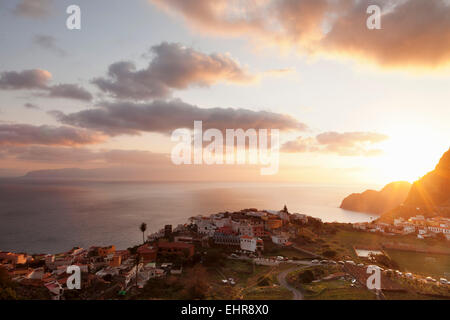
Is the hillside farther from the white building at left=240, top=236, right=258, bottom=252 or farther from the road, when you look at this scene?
the road

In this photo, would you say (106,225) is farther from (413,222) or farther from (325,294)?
(413,222)

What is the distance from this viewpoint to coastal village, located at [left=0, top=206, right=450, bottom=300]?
19312mm

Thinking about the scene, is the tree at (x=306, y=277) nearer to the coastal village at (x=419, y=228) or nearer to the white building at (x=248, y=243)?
the white building at (x=248, y=243)

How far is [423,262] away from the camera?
3161 cm

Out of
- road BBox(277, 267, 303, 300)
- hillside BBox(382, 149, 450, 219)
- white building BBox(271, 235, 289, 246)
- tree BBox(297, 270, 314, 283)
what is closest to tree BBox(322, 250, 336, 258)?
white building BBox(271, 235, 289, 246)

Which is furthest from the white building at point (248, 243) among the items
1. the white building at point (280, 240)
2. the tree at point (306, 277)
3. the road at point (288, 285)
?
the tree at point (306, 277)

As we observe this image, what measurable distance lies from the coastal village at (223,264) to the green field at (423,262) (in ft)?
4.88

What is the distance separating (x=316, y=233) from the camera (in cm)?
4044

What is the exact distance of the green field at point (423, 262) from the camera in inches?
1093

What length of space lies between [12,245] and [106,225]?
1909 cm

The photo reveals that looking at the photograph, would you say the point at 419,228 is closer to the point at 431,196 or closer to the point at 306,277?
the point at 431,196

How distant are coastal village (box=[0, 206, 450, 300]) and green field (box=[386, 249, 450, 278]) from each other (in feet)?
4.88

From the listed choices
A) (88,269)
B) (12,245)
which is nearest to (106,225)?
(12,245)
